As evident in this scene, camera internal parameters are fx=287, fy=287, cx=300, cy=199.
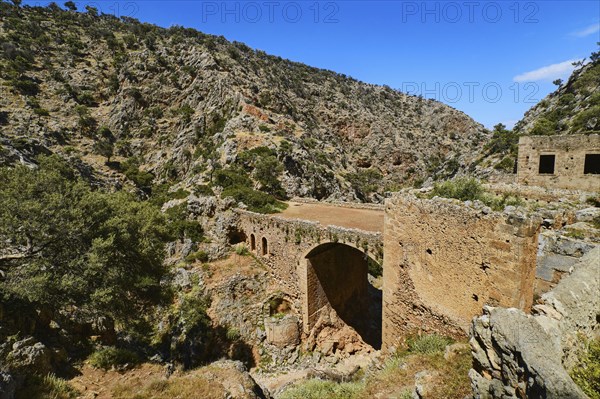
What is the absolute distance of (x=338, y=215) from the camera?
70.1ft

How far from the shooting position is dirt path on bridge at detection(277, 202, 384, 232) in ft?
58.1

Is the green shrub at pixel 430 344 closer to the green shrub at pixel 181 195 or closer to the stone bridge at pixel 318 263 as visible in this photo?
the stone bridge at pixel 318 263

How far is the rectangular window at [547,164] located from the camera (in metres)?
18.8

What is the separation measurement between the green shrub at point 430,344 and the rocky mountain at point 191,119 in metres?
23.3

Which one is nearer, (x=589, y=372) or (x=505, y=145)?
(x=589, y=372)

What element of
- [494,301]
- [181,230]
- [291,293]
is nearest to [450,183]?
[494,301]

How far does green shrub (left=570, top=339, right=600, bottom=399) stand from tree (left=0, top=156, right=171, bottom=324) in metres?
12.9

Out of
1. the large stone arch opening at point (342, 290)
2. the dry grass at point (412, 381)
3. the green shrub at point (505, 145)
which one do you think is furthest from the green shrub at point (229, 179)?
the green shrub at point (505, 145)

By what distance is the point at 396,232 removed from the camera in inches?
432

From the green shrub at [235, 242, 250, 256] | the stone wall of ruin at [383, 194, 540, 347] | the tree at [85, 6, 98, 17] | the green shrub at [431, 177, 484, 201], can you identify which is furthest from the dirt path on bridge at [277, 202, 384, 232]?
the tree at [85, 6, 98, 17]

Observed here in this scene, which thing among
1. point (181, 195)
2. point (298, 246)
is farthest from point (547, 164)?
point (181, 195)

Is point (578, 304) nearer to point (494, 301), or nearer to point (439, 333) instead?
point (494, 301)

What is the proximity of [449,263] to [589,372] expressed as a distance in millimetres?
5673

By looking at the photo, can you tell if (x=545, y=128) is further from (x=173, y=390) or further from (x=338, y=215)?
(x=173, y=390)
